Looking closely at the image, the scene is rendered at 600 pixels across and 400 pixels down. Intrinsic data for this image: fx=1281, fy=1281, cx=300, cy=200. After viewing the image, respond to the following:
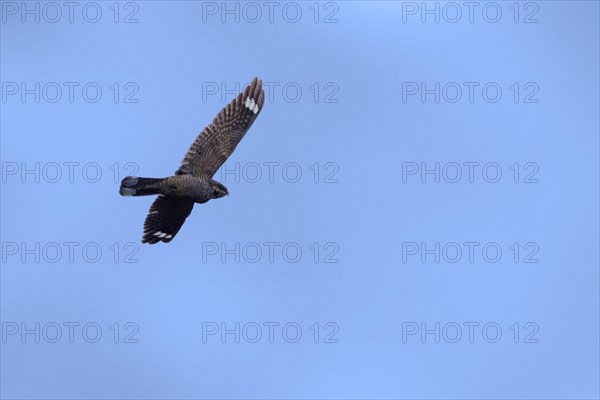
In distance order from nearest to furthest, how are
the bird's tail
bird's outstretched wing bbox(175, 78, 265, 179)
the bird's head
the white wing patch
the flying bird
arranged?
the bird's tail → the flying bird → the bird's head → bird's outstretched wing bbox(175, 78, 265, 179) → the white wing patch

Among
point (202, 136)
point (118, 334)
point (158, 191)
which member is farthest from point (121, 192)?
point (118, 334)

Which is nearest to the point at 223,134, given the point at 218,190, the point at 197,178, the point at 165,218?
the point at 197,178

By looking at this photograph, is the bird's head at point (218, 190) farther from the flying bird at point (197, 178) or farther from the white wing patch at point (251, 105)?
the white wing patch at point (251, 105)

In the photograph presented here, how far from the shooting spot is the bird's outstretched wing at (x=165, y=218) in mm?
25344

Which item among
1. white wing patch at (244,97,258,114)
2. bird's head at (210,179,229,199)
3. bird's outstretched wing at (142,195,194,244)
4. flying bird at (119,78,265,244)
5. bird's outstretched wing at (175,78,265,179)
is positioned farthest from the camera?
white wing patch at (244,97,258,114)

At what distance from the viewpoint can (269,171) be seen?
1321 inches

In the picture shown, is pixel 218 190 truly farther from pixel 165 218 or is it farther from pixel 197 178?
pixel 165 218

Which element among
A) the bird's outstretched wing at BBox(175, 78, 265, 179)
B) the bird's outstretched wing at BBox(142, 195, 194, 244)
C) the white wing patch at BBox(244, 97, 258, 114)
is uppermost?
the white wing patch at BBox(244, 97, 258, 114)

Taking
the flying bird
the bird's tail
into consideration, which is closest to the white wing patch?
the flying bird

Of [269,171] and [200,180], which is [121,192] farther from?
[269,171]

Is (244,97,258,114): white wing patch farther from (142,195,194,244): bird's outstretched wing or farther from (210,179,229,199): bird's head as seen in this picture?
(142,195,194,244): bird's outstretched wing

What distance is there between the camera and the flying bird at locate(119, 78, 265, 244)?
24.6 metres

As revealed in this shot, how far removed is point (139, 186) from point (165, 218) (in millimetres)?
1698

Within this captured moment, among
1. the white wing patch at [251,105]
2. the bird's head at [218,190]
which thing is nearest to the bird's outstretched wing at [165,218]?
the bird's head at [218,190]
